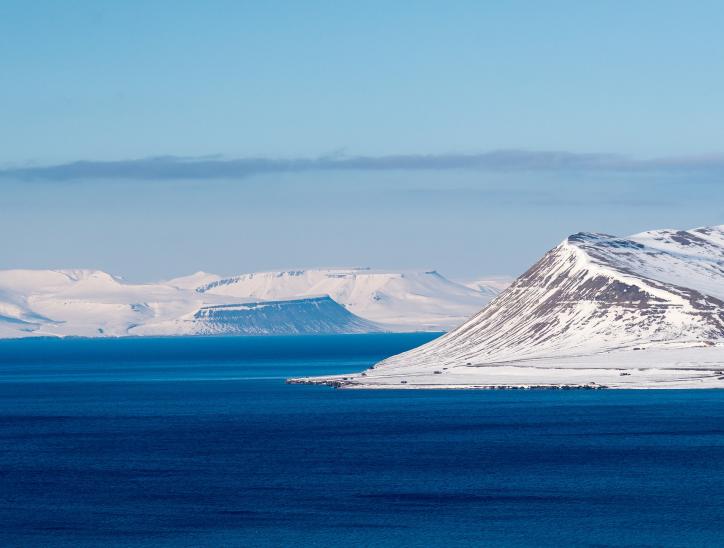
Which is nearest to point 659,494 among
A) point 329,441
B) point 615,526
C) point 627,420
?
point 615,526

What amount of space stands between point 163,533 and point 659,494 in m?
38.0

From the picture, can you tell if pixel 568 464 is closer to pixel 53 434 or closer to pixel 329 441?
pixel 329 441

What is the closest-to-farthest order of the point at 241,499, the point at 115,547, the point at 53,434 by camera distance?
the point at 115,547, the point at 241,499, the point at 53,434

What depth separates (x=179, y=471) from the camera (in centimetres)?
14000

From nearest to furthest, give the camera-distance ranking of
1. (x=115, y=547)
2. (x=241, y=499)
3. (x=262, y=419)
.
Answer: (x=115, y=547) < (x=241, y=499) < (x=262, y=419)

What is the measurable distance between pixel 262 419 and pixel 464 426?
26.6m

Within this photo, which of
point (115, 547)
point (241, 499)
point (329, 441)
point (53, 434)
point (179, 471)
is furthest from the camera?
point (53, 434)

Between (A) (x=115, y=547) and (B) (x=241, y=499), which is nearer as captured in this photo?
(A) (x=115, y=547)

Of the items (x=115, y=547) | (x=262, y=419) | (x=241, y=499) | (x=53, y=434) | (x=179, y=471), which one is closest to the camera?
(x=115, y=547)

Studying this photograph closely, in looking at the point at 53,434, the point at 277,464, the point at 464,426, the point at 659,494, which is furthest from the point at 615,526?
the point at 53,434

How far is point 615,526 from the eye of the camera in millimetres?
107250

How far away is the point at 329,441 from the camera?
546 ft

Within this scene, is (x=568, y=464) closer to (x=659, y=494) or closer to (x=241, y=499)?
(x=659, y=494)

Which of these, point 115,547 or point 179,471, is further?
point 179,471
